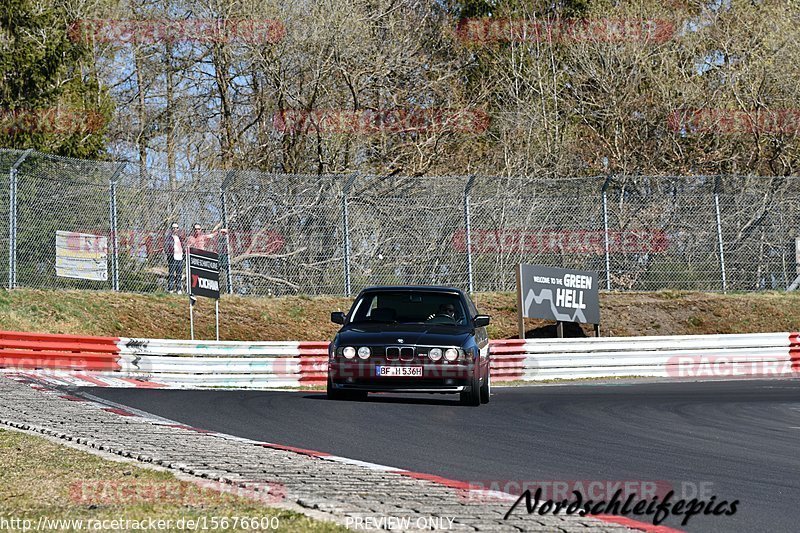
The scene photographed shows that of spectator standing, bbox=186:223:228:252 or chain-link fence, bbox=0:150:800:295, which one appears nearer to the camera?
chain-link fence, bbox=0:150:800:295

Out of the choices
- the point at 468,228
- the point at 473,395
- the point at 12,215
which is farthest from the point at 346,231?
the point at 473,395

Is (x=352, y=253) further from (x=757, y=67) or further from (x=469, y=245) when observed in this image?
(x=757, y=67)

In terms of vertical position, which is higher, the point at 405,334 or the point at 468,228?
the point at 468,228

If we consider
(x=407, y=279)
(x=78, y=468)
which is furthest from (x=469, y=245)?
(x=78, y=468)

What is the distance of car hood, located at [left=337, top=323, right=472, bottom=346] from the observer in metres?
14.0

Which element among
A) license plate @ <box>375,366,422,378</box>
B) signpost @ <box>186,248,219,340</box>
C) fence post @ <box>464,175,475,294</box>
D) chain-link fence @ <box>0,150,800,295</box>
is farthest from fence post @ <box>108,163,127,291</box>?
license plate @ <box>375,366,422,378</box>

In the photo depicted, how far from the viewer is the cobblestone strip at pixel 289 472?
6246mm

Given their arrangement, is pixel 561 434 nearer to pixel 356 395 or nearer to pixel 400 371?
pixel 400 371

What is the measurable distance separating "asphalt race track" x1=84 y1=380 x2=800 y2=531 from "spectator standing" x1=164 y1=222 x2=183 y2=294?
9.42 meters

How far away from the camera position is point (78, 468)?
26.0 feet

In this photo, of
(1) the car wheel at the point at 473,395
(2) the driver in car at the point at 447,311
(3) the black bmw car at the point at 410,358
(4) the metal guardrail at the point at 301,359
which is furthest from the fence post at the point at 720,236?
(1) the car wheel at the point at 473,395

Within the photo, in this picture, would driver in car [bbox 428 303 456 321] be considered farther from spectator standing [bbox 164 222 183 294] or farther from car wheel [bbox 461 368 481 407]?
spectator standing [bbox 164 222 183 294]

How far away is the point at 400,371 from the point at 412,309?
73.0 inches

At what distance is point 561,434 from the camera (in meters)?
11.2
